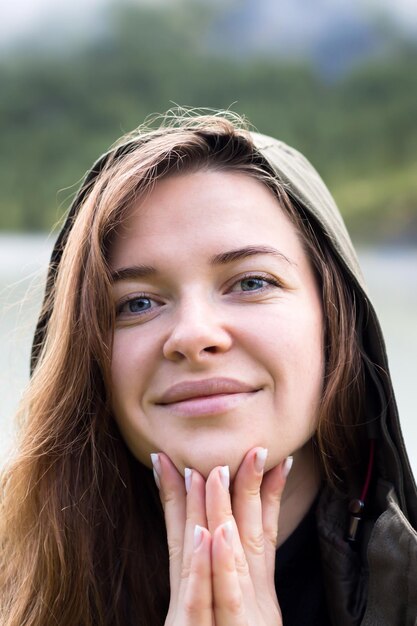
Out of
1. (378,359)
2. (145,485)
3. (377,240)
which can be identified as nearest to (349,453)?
(378,359)

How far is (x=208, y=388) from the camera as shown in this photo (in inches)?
49.9

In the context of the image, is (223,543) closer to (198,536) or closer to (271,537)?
(198,536)

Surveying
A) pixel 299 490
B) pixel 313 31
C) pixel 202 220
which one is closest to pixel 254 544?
pixel 299 490

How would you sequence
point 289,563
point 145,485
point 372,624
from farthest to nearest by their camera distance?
1. point 145,485
2. point 289,563
3. point 372,624

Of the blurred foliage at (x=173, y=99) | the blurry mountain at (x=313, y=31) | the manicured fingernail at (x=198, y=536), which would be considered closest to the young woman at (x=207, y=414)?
the manicured fingernail at (x=198, y=536)

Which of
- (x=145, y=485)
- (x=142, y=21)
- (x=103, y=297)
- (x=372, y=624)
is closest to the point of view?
(x=372, y=624)

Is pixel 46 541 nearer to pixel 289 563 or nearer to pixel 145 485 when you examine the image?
pixel 145 485

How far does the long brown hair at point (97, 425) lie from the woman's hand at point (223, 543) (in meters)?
0.21

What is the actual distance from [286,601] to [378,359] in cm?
56

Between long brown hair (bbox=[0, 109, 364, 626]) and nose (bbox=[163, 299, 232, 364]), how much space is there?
17cm

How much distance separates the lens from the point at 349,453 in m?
1.52

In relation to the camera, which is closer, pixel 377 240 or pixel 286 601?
pixel 286 601

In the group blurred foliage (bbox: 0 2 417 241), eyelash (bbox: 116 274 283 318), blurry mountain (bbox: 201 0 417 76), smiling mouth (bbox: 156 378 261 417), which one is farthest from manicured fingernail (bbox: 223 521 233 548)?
blurred foliage (bbox: 0 2 417 241)

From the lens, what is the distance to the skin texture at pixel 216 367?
49.3 inches
